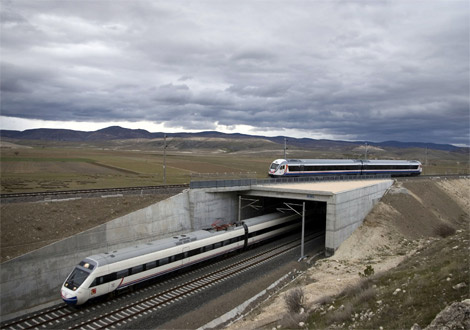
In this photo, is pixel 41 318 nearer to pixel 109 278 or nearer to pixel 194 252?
pixel 109 278

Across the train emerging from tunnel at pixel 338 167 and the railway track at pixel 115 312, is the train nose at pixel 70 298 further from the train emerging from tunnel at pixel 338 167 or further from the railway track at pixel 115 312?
the train emerging from tunnel at pixel 338 167

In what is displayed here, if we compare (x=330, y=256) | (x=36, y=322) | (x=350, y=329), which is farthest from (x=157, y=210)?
(x=350, y=329)

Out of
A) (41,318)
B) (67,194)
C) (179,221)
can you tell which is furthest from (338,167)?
(41,318)

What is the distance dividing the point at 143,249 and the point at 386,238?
27.4 meters

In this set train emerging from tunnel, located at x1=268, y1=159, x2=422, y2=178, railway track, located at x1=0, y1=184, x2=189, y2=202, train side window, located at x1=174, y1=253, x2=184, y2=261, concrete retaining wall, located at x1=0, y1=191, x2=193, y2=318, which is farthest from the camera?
train emerging from tunnel, located at x1=268, y1=159, x2=422, y2=178

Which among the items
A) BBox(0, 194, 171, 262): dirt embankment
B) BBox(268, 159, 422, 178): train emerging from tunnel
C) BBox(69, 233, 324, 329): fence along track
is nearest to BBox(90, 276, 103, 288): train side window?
BBox(69, 233, 324, 329): fence along track

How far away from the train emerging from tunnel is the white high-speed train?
14.8m

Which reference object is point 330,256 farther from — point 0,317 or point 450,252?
point 0,317

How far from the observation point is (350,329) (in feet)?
40.5

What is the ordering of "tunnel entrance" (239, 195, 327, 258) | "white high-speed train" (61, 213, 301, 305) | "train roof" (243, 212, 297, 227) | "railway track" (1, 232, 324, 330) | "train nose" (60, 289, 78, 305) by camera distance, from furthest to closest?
"tunnel entrance" (239, 195, 327, 258), "train roof" (243, 212, 297, 227), "white high-speed train" (61, 213, 301, 305), "train nose" (60, 289, 78, 305), "railway track" (1, 232, 324, 330)

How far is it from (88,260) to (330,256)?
22.1m

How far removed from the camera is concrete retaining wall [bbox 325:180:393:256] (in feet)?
110

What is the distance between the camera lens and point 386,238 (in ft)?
124

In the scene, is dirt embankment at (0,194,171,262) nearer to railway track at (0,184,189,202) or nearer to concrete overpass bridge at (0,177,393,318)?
concrete overpass bridge at (0,177,393,318)
